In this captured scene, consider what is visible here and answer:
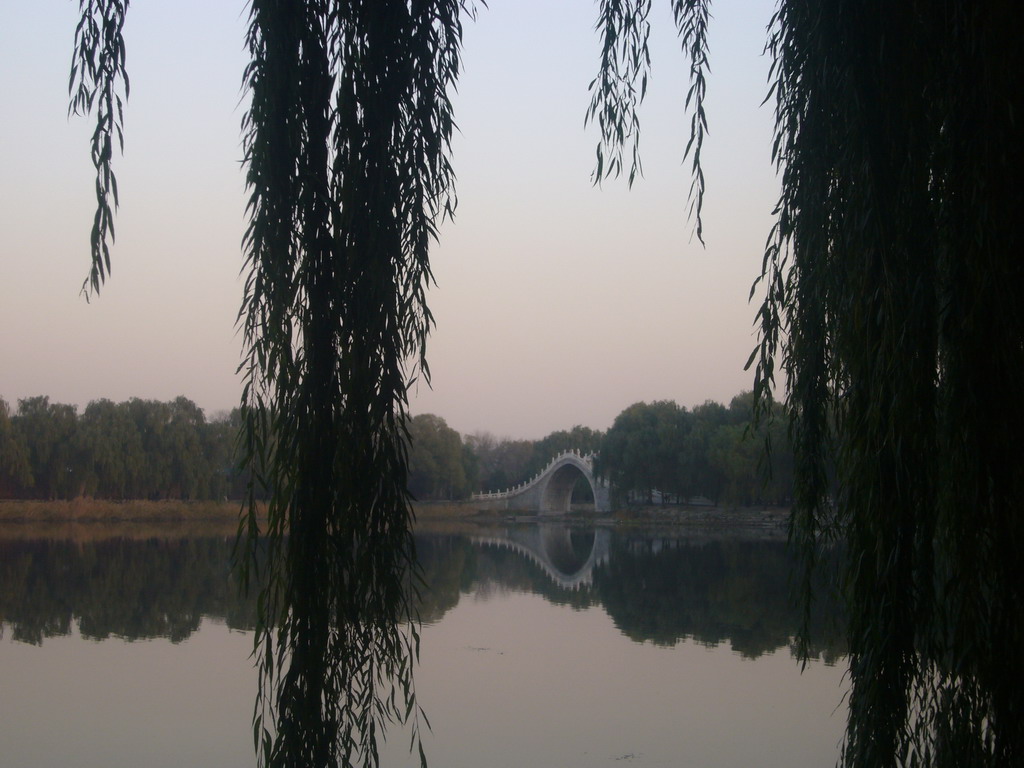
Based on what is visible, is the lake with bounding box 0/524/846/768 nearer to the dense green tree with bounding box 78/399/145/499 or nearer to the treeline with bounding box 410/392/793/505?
the dense green tree with bounding box 78/399/145/499

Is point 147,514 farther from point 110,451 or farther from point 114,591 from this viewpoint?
point 114,591

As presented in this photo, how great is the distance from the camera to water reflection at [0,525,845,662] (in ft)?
33.8

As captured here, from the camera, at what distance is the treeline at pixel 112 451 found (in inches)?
827

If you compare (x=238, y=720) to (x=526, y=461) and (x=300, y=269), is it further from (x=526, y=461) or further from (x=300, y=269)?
(x=526, y=461)

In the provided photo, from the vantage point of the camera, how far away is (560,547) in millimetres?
26266

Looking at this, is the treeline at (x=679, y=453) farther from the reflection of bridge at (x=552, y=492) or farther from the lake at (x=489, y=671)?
the lake at (x=489, y=671)

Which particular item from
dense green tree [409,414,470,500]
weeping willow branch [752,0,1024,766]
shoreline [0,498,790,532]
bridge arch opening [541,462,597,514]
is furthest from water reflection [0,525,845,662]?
bridge arch opening [541,462,597,514]

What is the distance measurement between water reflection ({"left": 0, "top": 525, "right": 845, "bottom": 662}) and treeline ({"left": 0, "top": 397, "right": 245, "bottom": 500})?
1565 millimetres

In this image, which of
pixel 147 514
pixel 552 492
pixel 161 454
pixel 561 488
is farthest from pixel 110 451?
pixel 561 488

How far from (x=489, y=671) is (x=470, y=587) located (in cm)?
639

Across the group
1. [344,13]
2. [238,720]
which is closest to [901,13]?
[344,13]

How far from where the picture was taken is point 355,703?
1612 millimetres

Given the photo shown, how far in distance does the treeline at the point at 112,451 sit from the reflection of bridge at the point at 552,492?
62.7ft

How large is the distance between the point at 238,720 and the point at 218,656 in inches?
84.6
